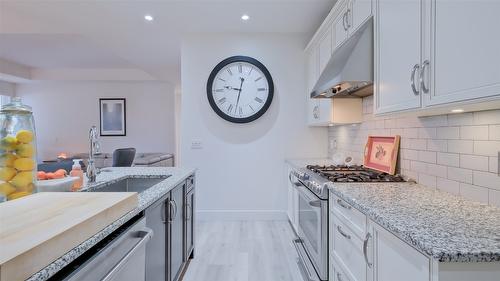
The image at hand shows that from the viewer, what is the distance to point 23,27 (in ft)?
12.3

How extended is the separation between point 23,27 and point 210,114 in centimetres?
272

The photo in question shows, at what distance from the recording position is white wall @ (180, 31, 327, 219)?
3.84 m

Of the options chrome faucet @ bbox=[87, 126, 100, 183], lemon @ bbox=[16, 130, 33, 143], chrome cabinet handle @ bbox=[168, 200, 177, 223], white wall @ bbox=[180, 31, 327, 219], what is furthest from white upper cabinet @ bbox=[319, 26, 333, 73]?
lemon @ bbox=[16, 130, 33, 143]

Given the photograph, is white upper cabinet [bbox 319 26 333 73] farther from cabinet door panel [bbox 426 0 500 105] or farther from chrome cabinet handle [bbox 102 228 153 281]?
chrome cabinet handle [bbox 102 228 153 281]

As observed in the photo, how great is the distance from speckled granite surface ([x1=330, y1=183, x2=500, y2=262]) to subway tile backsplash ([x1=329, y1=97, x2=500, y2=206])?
0.30ft

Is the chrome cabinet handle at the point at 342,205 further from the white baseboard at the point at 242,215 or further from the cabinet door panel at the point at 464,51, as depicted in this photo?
the white baseboard at the point at 242,215

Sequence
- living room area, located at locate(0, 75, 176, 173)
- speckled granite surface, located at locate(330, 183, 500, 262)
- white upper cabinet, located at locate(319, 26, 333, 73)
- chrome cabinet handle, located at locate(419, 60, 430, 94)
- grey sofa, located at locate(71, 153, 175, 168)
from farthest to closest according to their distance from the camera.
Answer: living room area, located at locate(0, 75, 176, 173), grey sofa, located at locate(71, 153, 175, 168), white upper cabinet, located at locate(319, 26, 333, 73), chrome cabinet handle, located at locate(419, 60, 430, 94), speckled granite surface, located at locate(330, 183, 500, 262)

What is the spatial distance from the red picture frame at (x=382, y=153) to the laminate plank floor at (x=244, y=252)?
114 cm

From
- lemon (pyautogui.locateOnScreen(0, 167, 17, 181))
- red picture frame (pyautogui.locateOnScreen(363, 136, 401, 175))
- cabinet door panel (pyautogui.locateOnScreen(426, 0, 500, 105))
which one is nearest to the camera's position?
cabinet door panel (pyautogui.locateOnScreen(426, 0, 500, 105))

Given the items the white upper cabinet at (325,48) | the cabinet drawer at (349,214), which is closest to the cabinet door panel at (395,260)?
the cabinet drawer at (349,214)

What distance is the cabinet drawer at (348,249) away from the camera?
1.35 m

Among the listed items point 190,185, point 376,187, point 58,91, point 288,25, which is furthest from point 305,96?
point 58,91

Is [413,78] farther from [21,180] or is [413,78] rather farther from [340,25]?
[21,180]

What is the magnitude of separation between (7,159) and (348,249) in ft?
5.41
